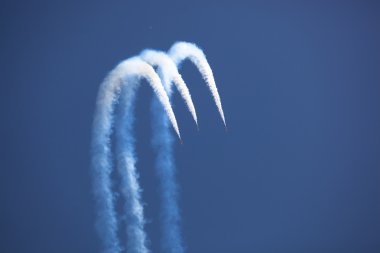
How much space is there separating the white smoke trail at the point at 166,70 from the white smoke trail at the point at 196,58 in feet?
0.40

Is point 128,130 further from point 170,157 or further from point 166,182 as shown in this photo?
point 166,182

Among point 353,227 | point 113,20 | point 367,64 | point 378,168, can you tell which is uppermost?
point 113,20

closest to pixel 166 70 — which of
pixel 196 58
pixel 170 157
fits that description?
pixel 196 58

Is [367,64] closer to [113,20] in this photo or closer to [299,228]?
[299,228]

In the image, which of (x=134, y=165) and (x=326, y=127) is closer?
(x=134, y=165)

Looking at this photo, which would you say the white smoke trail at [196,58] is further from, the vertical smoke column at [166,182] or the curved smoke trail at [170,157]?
the vertical smoke column at [166,182]

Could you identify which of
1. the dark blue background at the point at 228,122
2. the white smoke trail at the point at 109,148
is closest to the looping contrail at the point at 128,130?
the white smoke trail at the point at 109,148

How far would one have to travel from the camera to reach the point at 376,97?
6.93m

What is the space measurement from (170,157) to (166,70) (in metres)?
1.15

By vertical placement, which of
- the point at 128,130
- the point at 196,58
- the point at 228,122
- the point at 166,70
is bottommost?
the point at 128,130

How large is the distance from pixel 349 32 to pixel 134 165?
3.69m

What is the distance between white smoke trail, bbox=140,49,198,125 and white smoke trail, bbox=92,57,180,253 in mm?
108

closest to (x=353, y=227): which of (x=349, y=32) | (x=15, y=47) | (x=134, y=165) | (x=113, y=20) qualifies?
(x=349, y=32)

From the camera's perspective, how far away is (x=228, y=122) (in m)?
6.42
